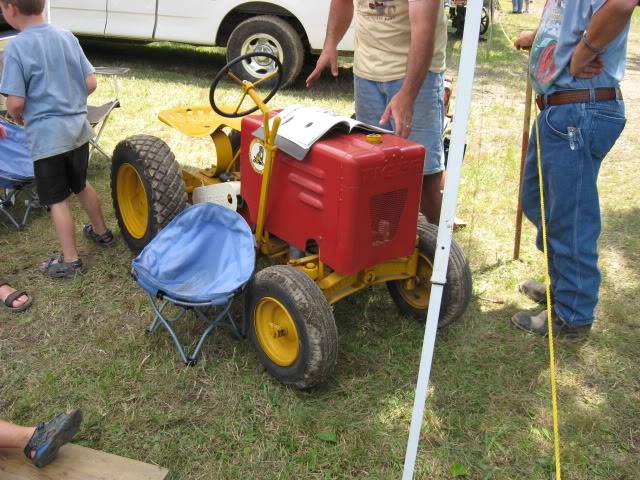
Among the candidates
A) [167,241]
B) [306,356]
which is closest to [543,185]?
[306,356]

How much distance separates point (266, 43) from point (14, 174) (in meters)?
3.83

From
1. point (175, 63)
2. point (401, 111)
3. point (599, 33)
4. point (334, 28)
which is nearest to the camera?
point (599, 33)

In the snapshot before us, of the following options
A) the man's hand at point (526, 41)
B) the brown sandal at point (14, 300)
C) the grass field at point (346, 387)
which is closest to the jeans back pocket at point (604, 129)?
the man's hand at point (526, 41)

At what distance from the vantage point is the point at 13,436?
225 cm

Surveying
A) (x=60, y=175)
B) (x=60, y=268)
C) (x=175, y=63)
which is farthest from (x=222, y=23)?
(x=60, y=268)

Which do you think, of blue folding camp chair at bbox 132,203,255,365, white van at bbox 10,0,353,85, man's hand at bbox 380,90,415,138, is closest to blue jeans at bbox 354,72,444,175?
man's hand at bbox 380,90,415,138

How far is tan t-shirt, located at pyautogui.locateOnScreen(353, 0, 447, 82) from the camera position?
299 centimetres

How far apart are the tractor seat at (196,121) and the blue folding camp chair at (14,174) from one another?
1.00m

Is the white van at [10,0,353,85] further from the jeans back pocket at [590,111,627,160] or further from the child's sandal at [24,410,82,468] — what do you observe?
the child's sandal at [24,410,82,468]

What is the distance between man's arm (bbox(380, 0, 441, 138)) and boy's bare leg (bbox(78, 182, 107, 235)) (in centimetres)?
194

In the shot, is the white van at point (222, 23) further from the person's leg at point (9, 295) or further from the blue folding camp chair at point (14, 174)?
the person's leg at point (9, 295)

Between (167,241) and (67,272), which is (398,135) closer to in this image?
(167,241)

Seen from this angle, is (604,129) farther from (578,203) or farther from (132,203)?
(132,203)

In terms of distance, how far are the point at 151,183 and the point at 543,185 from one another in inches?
78.5
